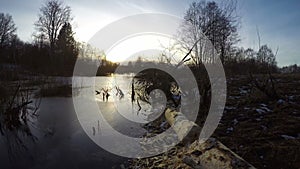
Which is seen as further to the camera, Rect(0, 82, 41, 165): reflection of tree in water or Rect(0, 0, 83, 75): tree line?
Rect(0, 0, 83, 75): tree line

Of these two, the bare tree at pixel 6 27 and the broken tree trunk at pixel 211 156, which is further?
the bare tree at pixel 6 27

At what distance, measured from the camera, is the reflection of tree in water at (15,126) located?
19.5ft

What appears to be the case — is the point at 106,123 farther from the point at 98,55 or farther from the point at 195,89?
the point at 98,55

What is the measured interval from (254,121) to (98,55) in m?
38.2

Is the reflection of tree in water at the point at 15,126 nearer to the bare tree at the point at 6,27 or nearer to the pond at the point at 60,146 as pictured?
the pond at the point at 60,146

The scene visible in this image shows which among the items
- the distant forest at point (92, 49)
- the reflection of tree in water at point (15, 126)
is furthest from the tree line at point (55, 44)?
the reflection of tree in water at point (15, 126)

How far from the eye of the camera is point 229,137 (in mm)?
5125

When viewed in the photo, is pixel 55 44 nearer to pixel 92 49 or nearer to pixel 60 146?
pixel 92 49

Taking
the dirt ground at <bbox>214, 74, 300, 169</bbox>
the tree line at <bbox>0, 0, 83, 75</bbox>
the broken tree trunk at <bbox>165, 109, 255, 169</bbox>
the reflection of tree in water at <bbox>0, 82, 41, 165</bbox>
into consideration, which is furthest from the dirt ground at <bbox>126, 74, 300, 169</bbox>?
the tree line at <bbox>0, 0, 83, 75</bbox>

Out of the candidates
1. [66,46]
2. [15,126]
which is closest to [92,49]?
[66,46]

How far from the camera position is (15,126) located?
323 inches

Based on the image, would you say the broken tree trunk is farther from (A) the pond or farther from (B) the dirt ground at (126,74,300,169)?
(A) the pond

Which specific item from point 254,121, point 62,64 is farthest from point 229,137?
point 62,64

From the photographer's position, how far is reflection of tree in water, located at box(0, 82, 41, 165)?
594 centimetres
